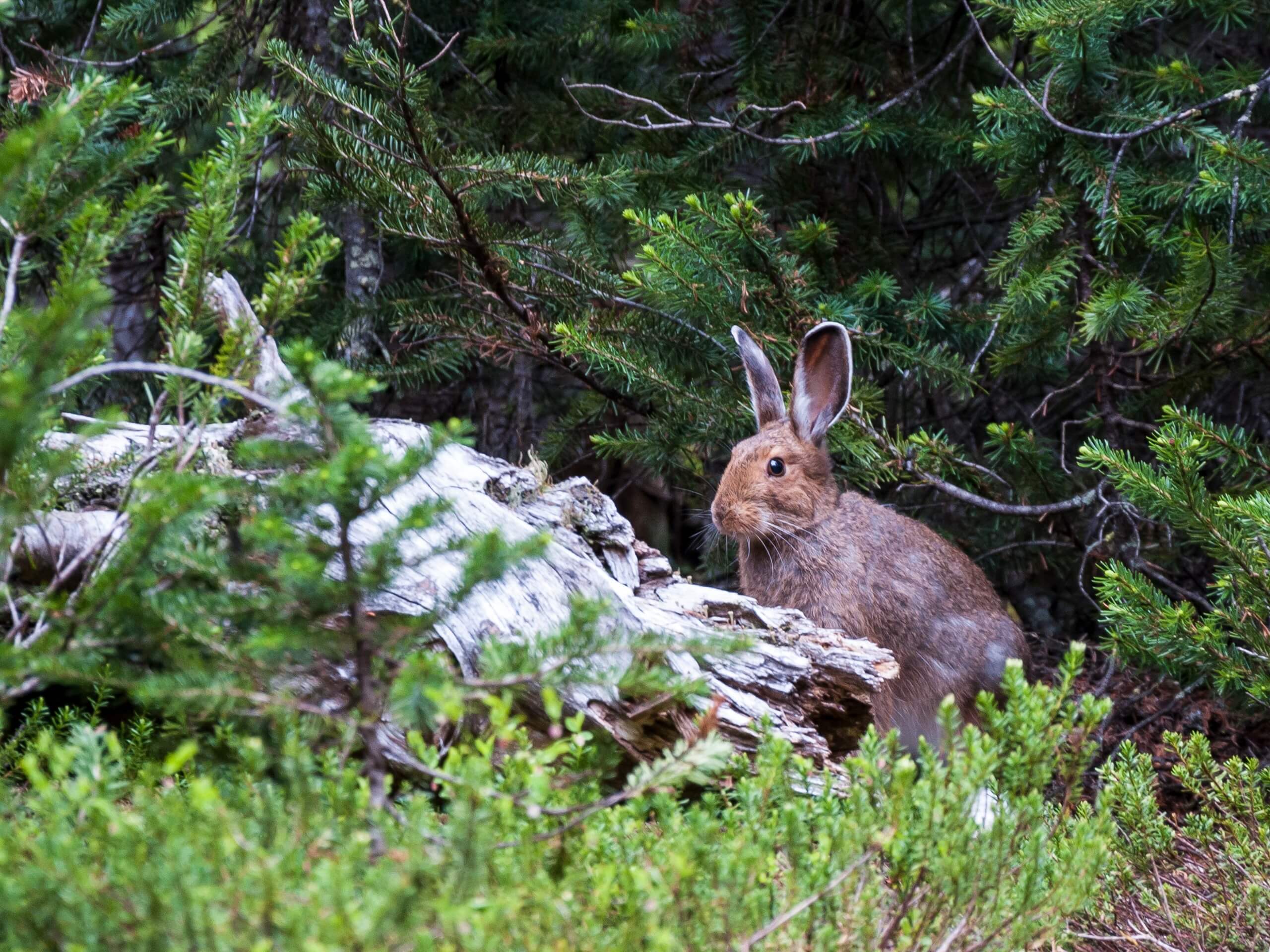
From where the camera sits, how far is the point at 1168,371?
220 inches

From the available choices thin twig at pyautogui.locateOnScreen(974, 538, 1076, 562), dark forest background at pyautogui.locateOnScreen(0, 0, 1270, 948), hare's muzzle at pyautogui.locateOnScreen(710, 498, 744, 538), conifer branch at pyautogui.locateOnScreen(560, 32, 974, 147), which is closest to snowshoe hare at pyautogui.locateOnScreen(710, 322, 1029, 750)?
hare's muzzle at pyautogui.locateOnScreen(710, 498, 744, 538)

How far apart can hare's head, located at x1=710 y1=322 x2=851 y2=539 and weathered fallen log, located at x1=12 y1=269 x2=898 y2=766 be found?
0.61 metres

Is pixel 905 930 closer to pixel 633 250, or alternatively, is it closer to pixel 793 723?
pixel 793 723

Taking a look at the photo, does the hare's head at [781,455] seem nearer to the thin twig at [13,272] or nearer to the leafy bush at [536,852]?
the leafy bush at [536,852]

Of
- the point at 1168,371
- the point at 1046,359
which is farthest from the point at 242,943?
the point at 1168,371

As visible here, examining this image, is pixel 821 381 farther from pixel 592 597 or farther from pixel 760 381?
pixel 592 597

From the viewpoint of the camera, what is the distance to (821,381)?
512cm

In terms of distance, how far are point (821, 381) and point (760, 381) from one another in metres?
0.27

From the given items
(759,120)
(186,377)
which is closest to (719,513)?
(759,120)

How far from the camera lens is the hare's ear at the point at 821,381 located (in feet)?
16.2

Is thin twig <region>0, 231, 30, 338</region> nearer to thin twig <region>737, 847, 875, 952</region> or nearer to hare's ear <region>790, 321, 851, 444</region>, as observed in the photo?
thin twig <region>737, 847, 875, 952</region>

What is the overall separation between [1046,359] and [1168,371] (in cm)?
64

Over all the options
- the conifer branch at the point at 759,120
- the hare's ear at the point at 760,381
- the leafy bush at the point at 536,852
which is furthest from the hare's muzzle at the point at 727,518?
the leafy bush at the point at 536,852

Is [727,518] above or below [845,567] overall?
above
